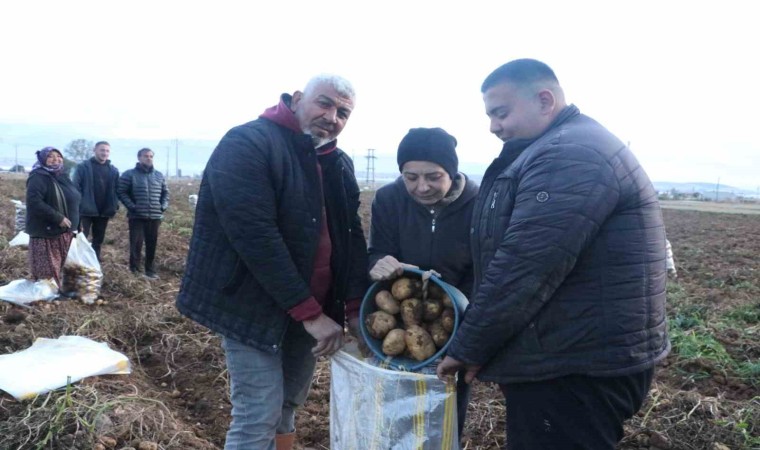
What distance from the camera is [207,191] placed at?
195 cm

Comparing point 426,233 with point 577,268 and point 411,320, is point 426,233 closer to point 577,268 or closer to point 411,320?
point 411,320

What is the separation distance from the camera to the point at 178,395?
3537 millimetres

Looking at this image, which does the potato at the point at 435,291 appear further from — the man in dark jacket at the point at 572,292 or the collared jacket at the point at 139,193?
the collared jacket at the point at 139,193

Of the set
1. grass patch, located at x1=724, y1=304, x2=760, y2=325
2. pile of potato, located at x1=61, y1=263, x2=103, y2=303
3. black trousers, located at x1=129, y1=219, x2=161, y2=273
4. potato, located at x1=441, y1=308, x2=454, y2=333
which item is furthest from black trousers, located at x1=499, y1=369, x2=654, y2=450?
black trousers, located at x1=129, y1=219, x2=161, y2=273

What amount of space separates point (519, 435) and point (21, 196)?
1997cm

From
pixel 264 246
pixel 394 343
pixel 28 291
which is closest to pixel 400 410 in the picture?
pixel 394 343

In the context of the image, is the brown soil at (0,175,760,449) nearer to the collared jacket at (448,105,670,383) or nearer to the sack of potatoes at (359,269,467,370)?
the sack of potatoes at (359,269,467,370)

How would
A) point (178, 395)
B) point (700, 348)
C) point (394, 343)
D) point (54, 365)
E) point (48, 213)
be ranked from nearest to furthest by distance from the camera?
point (394, 343) < point (54, 365) < point (178, 395) < point (700, 348) < point (48, 213)

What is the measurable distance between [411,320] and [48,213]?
4.22 metres

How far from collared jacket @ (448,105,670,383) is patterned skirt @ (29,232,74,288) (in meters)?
4.86

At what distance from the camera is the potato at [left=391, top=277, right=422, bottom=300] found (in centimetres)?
221

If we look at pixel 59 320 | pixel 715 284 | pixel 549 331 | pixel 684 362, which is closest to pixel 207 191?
pixel 549 331

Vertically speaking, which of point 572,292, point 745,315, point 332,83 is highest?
point 332,83

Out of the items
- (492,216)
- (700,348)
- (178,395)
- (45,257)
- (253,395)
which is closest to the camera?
(492,216)
